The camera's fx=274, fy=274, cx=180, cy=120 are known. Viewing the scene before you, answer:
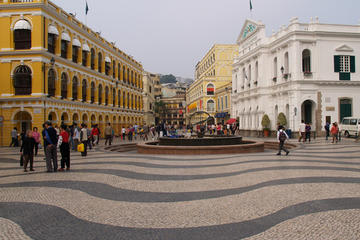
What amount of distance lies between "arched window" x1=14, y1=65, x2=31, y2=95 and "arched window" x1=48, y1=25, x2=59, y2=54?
2.80 meters

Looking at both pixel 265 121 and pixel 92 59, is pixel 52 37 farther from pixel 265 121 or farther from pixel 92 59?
pixel 265 121

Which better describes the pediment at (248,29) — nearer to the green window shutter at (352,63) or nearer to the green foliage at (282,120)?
the green window shutter at (352,63)

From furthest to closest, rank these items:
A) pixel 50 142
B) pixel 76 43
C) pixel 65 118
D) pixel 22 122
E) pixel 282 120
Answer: pixel 282 120 → pixel 76 43 → pixel 65 118 → pixel 22 122 → pixel 50 142

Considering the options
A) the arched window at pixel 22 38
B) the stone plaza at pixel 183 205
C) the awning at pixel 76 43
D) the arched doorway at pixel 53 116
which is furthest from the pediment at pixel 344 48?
the arched window at pixel 22 38

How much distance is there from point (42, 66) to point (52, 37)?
376cm

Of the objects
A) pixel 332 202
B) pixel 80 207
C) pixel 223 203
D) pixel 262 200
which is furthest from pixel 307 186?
pixel 80 207

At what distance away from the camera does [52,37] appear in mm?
25078

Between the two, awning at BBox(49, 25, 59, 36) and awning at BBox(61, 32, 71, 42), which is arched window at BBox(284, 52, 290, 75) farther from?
awning at BBox(49, 25, 59, 36)

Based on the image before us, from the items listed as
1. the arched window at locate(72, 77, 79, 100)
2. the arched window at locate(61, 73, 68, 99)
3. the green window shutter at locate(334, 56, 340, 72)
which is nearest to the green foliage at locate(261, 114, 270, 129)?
the green window shutter at locate(334, 56, 340, 72)

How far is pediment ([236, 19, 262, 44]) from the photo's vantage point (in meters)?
37.4

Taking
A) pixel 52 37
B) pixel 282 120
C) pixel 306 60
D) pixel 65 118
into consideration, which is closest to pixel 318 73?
pixel 306 60

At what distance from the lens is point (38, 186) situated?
305 inches

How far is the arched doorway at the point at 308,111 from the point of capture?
30250 millimetres

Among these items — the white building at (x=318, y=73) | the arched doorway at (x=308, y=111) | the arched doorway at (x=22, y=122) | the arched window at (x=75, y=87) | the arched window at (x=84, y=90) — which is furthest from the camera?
the arched window at (x=84, y=90)
